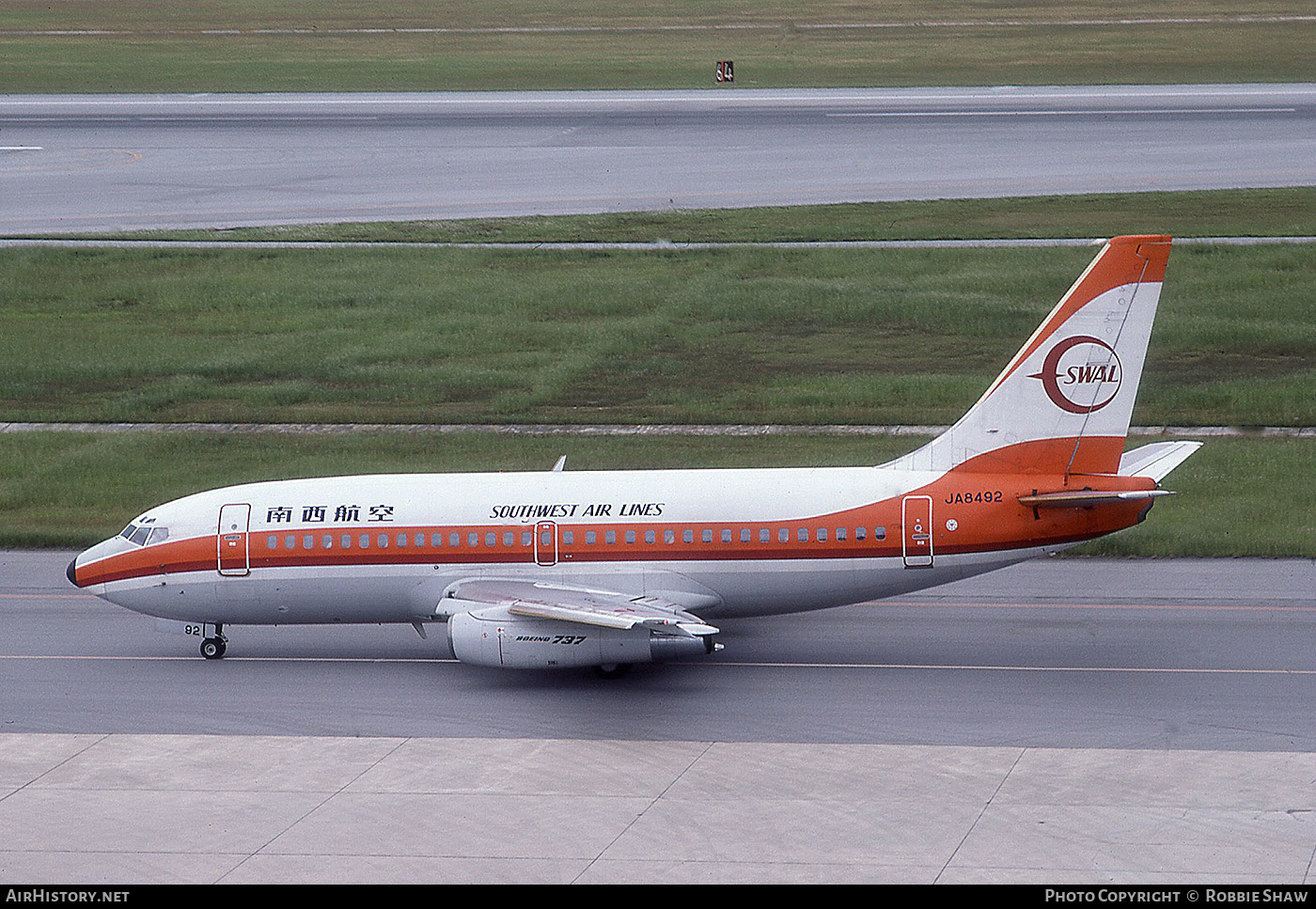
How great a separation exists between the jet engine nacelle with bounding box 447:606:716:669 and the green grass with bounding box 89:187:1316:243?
37778mm

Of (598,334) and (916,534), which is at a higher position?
(598,334)

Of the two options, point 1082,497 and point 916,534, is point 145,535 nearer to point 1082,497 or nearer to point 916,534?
point 916,534

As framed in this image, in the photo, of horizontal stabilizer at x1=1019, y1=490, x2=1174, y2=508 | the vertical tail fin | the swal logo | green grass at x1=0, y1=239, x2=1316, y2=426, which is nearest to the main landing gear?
the vertical tail fin

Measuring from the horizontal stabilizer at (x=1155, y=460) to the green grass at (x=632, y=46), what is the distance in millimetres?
64552

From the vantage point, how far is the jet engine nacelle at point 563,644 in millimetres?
28672

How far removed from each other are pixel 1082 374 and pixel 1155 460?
2.89 metres

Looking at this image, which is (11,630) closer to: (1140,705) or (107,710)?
(107,710)

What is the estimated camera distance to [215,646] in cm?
3191

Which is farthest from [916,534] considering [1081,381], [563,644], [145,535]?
[145,535]

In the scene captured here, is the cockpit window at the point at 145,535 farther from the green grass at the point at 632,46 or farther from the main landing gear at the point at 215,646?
the green grass at the point at 632,46

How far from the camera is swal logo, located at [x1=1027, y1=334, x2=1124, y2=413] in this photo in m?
29.2

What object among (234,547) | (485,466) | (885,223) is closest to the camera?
(234,547)

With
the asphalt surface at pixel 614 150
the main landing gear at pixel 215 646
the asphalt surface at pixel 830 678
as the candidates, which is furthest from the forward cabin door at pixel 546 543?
the asphalt surface at pixel 614 150

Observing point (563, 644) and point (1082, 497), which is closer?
point (1082, 497)
